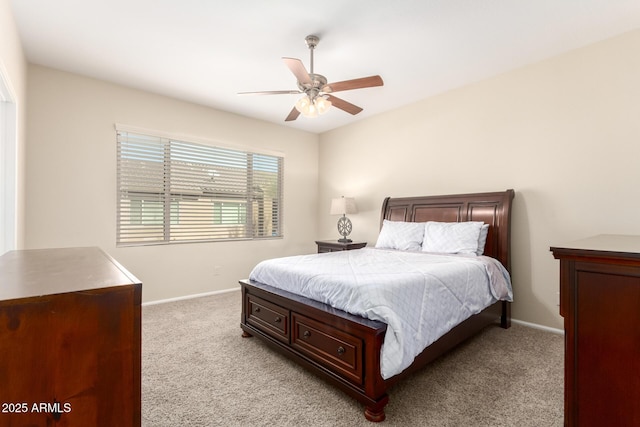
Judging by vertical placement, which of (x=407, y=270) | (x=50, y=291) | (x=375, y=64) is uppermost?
(x=375, y=64)

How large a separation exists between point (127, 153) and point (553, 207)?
4.68m

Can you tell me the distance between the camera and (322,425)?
1649mm

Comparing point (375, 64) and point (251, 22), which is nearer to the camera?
point (251, 22)

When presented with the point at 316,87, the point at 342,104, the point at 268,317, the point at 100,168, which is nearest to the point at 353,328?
the point at 268,317

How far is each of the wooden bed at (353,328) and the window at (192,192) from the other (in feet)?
5.93

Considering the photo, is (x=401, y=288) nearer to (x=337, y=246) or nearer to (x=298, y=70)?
(x=298, y=70)

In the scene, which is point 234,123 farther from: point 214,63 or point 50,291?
point 50,291

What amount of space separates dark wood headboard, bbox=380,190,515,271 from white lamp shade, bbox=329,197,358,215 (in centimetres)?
62

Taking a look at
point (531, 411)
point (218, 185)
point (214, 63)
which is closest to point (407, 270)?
point (531, 411)

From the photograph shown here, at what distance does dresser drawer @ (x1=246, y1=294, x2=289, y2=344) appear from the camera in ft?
7.82

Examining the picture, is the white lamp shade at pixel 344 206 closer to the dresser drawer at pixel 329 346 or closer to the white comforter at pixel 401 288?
the white comforter at pixel 401 288

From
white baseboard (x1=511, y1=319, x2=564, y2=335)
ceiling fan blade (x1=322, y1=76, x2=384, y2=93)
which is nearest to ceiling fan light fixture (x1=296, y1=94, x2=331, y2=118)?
ceiling fan blade (x1=322, y1=76, x2=384, y2=93)

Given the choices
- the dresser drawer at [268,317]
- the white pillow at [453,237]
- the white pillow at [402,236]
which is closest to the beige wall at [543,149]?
the white pillow at [453,237]

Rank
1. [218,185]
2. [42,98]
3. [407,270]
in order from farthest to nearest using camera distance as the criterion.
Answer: [218,185], [42,98], [407,270]
